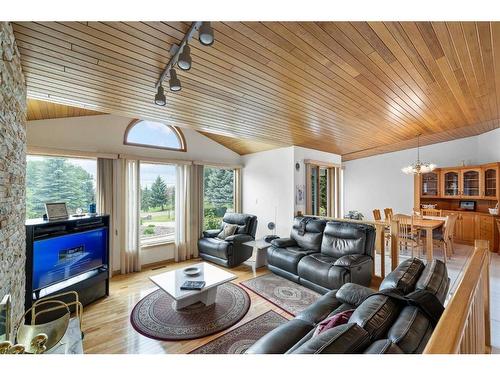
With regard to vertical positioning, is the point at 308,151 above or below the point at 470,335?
above

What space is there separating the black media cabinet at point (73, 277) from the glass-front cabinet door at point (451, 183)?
752cm

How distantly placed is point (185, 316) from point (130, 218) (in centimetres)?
231

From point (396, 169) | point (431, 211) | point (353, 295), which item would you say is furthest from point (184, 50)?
point (396, 169)

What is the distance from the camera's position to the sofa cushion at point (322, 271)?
9.39 ft

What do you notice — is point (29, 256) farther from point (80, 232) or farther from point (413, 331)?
point (413, 331)

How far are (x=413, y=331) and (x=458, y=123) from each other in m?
4.94

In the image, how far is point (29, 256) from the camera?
2385 mm

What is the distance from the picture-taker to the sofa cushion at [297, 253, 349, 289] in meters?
2.86

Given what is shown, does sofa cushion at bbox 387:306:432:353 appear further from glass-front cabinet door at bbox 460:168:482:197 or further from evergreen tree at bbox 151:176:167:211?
glass-front cabinet door at bbox 460:168:482:197

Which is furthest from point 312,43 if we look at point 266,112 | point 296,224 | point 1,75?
point 296,224

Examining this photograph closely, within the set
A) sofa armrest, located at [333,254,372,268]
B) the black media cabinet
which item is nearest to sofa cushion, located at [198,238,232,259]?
the black media cabinet

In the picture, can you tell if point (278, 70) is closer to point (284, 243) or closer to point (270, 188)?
point (284, 243)

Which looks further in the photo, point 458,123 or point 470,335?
point 458,123

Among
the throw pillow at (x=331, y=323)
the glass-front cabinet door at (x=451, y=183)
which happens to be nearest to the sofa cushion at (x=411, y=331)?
the throw pillow at (x=331, y=323)
